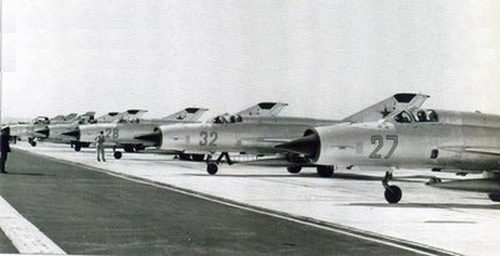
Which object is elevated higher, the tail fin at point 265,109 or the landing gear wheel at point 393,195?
the tail fin at point 265,109

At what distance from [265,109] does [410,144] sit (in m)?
14.1

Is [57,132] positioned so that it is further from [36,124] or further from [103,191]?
[103,191]

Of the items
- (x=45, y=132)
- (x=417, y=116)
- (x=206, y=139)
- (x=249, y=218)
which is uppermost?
(x=417, y=116)

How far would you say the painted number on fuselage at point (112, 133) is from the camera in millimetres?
40406

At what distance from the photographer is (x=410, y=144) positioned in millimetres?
16812

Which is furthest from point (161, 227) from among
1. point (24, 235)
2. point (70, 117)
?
point (70, 117)

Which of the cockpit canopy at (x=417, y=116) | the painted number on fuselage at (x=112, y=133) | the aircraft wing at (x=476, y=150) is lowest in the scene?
the painted number on fuselage at (x=112, y=133)

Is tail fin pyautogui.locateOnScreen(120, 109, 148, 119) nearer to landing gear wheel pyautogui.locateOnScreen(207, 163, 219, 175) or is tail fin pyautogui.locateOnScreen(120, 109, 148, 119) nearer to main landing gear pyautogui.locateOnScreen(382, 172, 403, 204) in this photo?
landing gear wheel pyautogui.locateOnScreen(207, 163, 219, 175)

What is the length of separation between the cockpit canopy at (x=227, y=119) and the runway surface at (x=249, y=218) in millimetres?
6472

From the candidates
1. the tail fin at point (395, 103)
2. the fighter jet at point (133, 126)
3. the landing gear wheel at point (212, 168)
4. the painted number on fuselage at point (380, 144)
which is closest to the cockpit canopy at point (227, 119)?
the landing gear wheel at point (212, 168)

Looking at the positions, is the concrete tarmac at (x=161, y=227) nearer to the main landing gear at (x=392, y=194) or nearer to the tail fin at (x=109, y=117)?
the main landing gear at (x=392, y=194)

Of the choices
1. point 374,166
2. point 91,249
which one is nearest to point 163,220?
point 91,249

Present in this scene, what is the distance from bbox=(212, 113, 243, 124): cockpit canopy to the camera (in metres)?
28.5

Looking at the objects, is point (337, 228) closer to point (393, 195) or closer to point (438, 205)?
point (393, 195)
